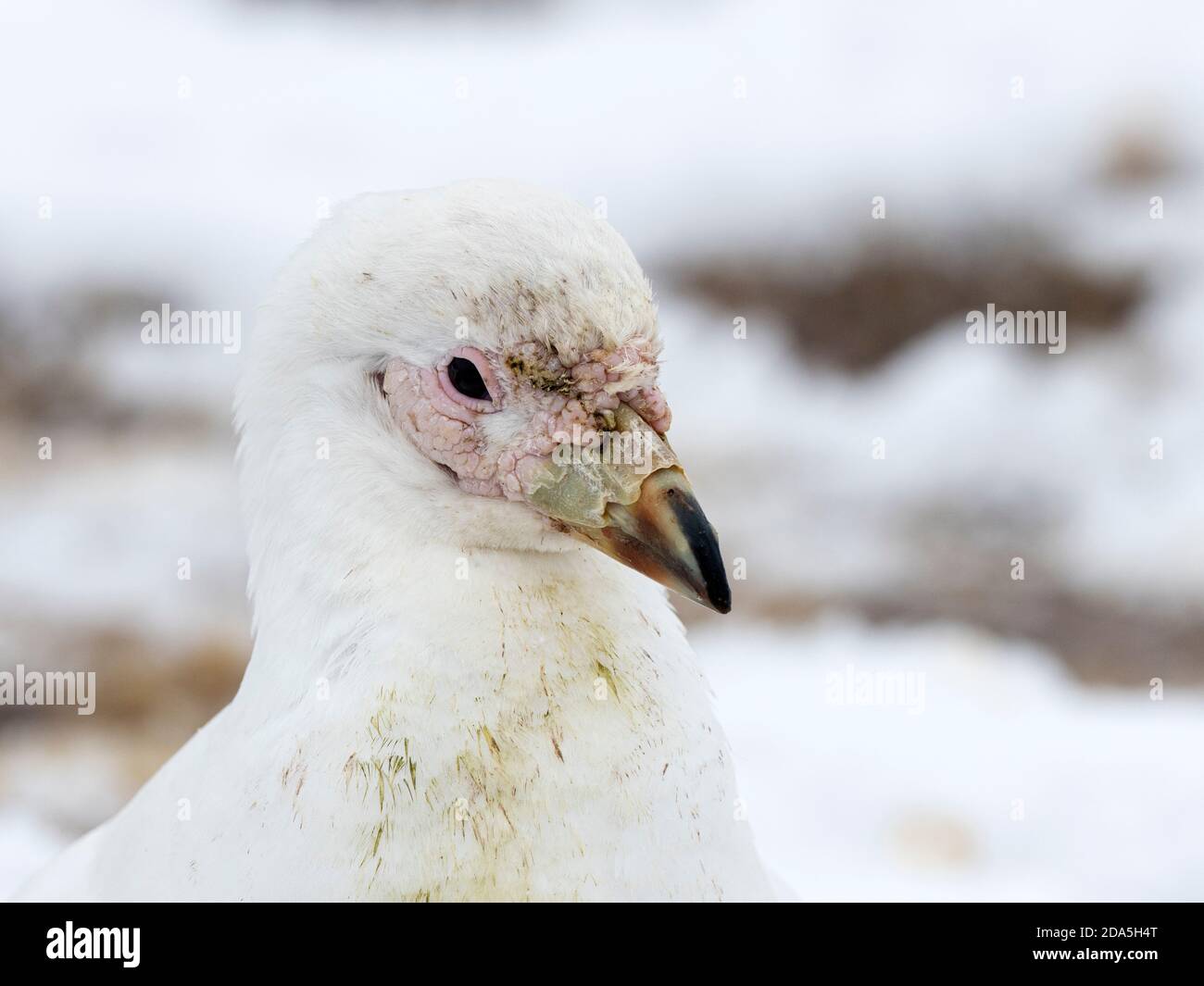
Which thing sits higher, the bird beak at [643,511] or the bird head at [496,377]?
the bird head at [496,377]

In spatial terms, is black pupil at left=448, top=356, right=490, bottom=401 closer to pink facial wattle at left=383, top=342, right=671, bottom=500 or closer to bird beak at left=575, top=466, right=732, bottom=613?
pink facial wattle at left=383, top=342, right=671, bottom=500

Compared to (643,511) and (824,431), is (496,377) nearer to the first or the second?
(643,511)

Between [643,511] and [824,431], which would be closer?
[643,511]

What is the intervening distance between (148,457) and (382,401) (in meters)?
3.16

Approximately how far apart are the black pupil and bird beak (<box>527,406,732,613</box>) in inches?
4.8

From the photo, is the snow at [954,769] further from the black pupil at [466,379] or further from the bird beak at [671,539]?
the black pupil at [466,379]

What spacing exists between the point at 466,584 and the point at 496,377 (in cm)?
25

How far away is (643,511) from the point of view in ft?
5.44

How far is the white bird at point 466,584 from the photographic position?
1.64 m

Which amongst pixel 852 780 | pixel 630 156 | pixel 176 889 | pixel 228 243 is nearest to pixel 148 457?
pixel 228 243

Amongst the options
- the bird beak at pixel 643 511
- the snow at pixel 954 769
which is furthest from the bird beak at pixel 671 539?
the snow at pixel 954 769

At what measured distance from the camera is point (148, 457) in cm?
464

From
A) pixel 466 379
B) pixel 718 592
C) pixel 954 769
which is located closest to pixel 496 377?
pixel 466 379

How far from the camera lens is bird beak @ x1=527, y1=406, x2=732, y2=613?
1.64 meters
